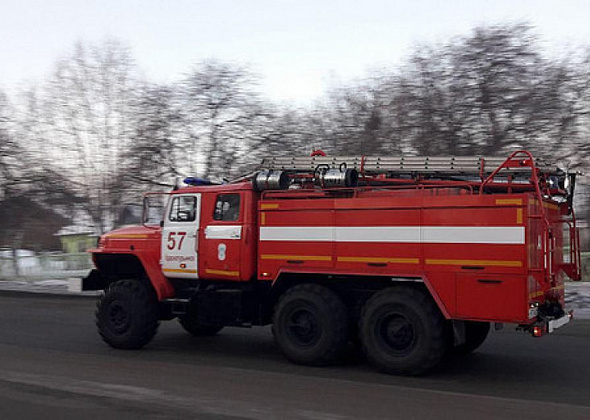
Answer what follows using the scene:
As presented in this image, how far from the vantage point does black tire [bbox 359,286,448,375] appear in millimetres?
8336

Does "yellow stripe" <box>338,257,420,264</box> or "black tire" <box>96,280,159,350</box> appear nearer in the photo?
"yellow stripe" <box>338,257,420,264</box>

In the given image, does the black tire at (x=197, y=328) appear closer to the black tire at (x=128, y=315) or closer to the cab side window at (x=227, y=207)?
the black tire at (x=128, y=315)

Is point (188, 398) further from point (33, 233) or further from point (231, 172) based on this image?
point (33, 233)

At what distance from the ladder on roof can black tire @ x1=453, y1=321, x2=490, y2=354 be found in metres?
2.26

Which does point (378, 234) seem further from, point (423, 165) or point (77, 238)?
point (77, 238)

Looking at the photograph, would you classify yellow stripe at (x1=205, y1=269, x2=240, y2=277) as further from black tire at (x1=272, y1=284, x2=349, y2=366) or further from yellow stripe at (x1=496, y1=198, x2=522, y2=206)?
yellow stripe at (x1=496, y1=198, x2=522, y2=206)

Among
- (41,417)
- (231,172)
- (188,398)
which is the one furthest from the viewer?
(231,172)

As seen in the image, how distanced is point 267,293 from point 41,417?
13.9 feet

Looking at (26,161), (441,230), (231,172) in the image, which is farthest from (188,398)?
(26,161)

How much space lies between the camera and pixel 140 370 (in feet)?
29.3

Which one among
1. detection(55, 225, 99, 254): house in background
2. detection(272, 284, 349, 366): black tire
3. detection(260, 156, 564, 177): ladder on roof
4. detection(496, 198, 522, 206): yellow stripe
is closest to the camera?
detection(496, 198, 522, 206): yellow stripe

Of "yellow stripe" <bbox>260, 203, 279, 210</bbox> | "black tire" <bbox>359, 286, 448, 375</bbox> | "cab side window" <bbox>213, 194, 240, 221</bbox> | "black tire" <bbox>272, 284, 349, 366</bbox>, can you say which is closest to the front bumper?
"black tire" <bbox>359, 286, 448, 375</bbox>

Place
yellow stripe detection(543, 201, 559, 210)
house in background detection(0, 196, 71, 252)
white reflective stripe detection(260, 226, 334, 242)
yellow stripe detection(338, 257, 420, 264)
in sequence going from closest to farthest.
A: 1. yellow stripe detection(338, 257, 420, 264)
2. yellow stripe detection(543, 201, 559, 210)
3. white reflective stripe detection(260, 226, 334, 242)
4. house in background detection(0, 196, 71, 252)

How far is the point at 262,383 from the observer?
8.09 m
